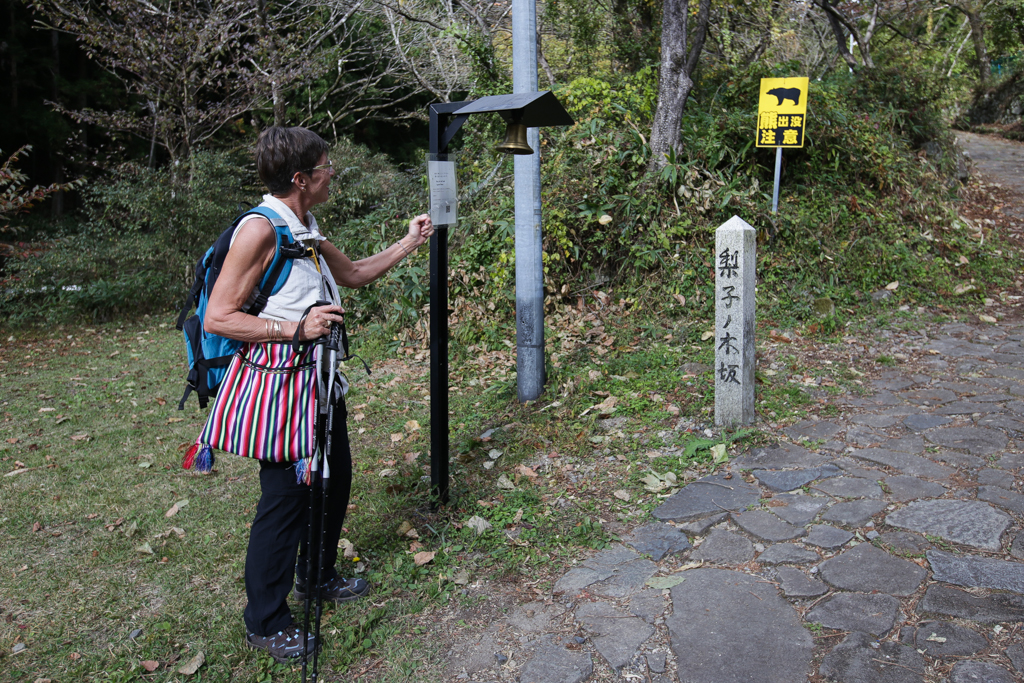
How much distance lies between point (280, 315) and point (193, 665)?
1.44 meters

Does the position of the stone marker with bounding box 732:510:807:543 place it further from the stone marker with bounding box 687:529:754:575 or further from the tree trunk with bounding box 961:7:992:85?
the tree trunk with bounding box 961:7:992:85

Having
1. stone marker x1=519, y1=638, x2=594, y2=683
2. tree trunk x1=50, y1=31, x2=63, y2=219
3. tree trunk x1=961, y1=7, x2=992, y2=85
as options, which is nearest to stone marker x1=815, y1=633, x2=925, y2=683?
stone marker x1=519, y1=638, x2=594, y2=683

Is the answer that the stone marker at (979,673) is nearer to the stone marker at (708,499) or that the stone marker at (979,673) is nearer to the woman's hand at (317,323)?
the stone marker at (708,499)

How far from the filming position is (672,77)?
26.2ft

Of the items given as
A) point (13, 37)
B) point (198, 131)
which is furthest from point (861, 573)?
point (13, 37)

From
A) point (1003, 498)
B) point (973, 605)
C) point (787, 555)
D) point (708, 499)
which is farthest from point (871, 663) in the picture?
point (1003, 498)

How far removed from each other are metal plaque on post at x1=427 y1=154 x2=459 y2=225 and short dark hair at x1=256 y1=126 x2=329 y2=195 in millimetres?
792

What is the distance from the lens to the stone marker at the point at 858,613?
279 centimetres

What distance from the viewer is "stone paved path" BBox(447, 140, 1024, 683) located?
105 inches

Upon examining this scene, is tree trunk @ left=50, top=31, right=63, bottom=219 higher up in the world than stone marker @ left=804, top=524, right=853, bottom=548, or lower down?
higher up

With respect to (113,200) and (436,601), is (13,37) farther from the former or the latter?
(436,601)

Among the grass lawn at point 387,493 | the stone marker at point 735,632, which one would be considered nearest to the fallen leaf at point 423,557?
the grass lawn at point 387,493

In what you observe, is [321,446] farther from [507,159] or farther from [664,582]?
[507,159]

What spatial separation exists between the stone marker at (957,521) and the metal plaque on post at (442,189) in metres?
2.61
